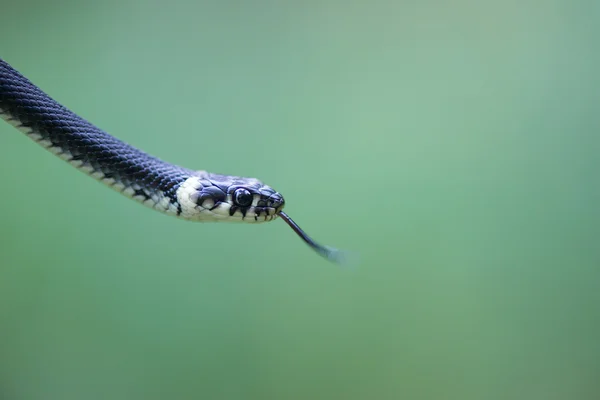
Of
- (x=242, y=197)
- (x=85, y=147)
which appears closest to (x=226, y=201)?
(x=242, y=197)

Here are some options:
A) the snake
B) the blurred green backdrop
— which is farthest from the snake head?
the blurred green backdrop

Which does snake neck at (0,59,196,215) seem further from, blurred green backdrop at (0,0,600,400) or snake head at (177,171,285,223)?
blurred green backdrop at (0,0,600,400)

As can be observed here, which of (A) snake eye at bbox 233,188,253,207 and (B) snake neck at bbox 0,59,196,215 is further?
(A) snake eye at bbox 233,188,253,207

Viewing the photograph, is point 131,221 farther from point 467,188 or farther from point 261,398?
point 467,188

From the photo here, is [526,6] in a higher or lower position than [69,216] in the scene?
higher

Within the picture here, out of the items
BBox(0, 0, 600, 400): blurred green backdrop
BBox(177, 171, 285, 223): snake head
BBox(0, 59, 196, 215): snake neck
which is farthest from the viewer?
BBox(0, 0, 600, 400): blurred green backdrop

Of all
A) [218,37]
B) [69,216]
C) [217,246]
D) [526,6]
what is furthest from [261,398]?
[526,6]

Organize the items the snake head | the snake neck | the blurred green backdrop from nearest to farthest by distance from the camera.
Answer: the snake neck
the snake head
the blurred green backdrop
